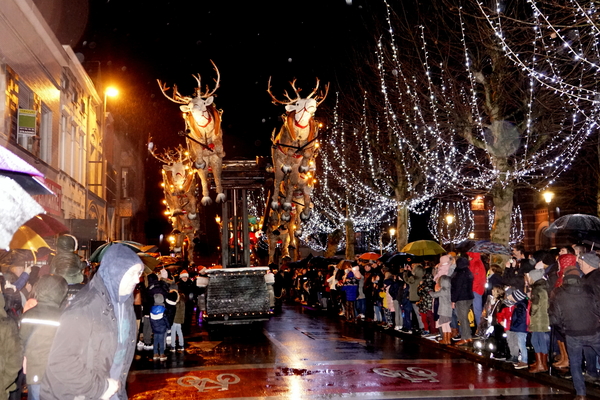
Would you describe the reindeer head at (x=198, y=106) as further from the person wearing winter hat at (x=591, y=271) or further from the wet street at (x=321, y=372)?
the person wearing winter hat at (x=591, y=271)

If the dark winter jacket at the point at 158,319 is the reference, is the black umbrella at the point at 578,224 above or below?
above

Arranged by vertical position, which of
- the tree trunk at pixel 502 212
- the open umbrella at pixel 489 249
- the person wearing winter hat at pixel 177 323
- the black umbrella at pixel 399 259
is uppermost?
the tree trunk at pixel 502 212

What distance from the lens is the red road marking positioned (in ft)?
30.1

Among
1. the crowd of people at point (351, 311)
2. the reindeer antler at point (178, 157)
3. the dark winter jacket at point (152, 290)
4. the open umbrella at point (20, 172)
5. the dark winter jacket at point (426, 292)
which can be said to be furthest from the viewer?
the reindeer antler at point (178, 157)

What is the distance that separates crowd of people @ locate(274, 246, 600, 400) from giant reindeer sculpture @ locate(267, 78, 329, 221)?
3.91 metres

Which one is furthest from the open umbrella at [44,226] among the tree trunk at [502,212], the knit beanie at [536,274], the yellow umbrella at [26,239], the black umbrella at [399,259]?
the tree trunk at [502,212]

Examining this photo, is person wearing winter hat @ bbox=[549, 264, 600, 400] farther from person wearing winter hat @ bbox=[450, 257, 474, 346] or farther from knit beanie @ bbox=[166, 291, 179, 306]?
knit beanie @ bbox=[166, 291, 179, 306]

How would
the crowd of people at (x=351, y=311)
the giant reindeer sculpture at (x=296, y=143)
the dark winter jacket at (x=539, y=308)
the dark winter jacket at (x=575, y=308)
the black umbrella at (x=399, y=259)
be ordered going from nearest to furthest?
the crowd of people at (x=351, y=311), the dark winter jacket at (x=575, y=308), the dark winter jacket at (x=539, y=308), the giant reindeer sculpture at (x=296, y=143), the black umbrella at (x=399, y=259)

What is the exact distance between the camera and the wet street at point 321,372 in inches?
356

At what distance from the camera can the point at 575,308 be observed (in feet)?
26.6

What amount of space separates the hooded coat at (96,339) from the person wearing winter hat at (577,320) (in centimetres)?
616

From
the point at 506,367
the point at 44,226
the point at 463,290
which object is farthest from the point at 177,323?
the point at 506,367

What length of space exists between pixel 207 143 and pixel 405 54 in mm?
9339

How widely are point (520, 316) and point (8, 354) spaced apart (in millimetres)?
8548
